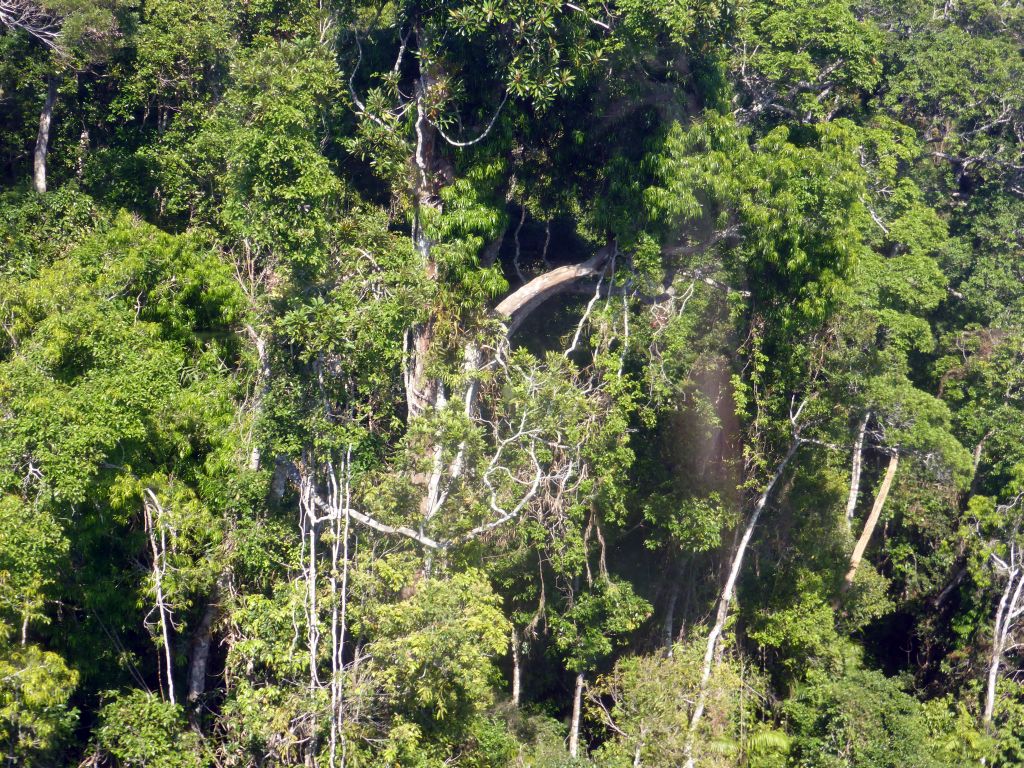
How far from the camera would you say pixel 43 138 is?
53.2ft

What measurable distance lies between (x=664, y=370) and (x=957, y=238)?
9528mm

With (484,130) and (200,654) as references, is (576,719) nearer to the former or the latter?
(200,654)

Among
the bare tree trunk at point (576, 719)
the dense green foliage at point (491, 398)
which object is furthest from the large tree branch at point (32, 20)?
the bare tree trunk at point (576, 719)

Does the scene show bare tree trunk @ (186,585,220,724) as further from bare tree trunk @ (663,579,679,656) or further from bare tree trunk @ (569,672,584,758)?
bare tree trunk @ (663,579,679,656)

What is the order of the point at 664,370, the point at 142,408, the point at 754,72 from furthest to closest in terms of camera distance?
the point at 754,72 → the point at 664,370 → the point at 142,408

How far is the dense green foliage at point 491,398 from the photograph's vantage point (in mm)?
11539

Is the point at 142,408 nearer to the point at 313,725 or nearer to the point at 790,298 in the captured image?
the point at 313,725

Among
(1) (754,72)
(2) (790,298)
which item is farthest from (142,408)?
(1) (754,72)

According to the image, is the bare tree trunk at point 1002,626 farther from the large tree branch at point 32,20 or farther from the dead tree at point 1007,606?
the large tree branch at point 32,20

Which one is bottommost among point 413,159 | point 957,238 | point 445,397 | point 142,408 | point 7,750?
point 7,750

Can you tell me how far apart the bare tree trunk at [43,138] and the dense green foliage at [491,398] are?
0.39 ft

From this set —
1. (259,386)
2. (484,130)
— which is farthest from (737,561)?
(259,386)

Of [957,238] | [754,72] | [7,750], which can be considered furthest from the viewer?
[957,238]

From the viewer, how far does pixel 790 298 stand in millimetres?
15078
